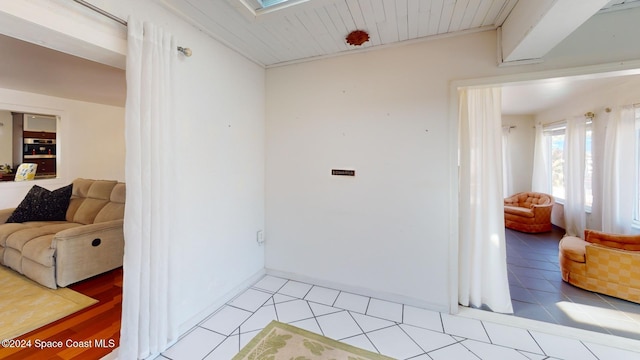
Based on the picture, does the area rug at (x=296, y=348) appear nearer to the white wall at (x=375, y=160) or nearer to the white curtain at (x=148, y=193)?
the white curtain at (x=148, y=193)

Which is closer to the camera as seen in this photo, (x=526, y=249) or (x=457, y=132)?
(x=457, y=132)

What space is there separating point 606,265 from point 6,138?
8690 mm

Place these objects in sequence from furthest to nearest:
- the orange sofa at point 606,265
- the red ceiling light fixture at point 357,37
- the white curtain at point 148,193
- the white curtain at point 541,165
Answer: the white curtain at point 541,165 < the orange sofa at point 606,265 < the red ceiling light fixture at point 357,37 < the white curtain at point 148,193

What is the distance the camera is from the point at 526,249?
3848 millimetres

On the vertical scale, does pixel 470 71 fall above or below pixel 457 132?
above

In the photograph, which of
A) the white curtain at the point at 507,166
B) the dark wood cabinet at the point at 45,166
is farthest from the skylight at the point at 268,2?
the white curtain at the point at 507,166

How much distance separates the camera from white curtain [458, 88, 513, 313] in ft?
7.18

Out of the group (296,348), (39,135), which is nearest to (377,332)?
(296,348)

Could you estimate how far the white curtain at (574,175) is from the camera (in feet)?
13.6

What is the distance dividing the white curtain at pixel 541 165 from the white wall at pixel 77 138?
9.20 meters

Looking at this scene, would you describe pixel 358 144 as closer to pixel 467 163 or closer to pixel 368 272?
pixel 467 163

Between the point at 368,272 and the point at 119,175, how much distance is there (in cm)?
578

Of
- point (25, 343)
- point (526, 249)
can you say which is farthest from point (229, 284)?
point (526, 249)

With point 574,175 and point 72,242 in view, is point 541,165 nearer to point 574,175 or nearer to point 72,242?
point 574,175
